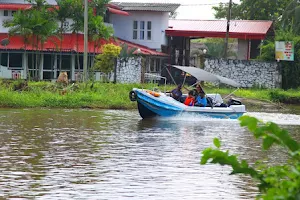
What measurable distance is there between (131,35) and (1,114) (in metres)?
25.9

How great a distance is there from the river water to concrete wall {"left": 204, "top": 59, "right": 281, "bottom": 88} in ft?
52.7

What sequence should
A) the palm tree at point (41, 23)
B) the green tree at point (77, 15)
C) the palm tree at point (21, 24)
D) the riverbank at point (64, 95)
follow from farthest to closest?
1. the green tree at point (77, 15)
2. the palm tree at point (41, 23)
3. the palm tree at point (21, 24)
4. the riverbank at point (64, 95)

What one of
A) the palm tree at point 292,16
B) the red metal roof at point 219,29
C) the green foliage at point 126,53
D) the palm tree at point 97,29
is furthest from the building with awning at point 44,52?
the palm tree at point 292,16

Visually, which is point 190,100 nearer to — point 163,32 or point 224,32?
point 224,32

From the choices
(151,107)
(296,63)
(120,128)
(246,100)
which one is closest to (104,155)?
(120,128)

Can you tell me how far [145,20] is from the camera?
170 feet

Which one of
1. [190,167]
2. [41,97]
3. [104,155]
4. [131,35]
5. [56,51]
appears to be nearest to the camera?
[190,167]

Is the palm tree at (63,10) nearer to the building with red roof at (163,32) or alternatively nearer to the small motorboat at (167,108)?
the building with red roof at (163,32)

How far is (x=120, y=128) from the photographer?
943 inches

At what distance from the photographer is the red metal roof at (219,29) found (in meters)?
49.9

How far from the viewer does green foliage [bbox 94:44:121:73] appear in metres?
40.6

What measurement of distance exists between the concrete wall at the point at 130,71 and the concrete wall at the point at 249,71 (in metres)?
4.95

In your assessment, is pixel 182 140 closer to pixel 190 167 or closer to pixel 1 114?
pixel 190 167

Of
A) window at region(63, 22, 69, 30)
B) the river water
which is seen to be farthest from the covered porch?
the river water
